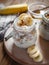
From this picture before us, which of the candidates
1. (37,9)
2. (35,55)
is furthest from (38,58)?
(37,9)

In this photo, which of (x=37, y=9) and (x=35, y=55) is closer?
(x=35, y=55)

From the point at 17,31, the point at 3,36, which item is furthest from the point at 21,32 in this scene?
the point at 3,36

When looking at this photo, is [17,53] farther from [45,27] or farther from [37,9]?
[37,9]

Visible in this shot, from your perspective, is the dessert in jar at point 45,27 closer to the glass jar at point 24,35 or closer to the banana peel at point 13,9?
the glass jar at point 24,35

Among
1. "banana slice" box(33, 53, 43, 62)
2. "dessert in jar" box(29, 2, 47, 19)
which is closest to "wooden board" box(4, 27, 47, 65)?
"banana slice" box(33, 53, 43, 62)

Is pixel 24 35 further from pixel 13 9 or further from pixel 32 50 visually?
pixel 13 9

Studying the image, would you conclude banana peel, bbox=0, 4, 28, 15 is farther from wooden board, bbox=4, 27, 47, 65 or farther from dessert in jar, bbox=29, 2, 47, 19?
wooden board, bbox=4, 27, 47, 65

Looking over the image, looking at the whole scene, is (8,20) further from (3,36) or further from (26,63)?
(26,63)
